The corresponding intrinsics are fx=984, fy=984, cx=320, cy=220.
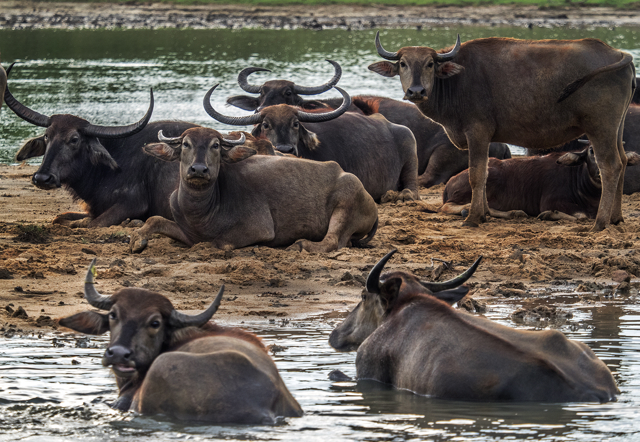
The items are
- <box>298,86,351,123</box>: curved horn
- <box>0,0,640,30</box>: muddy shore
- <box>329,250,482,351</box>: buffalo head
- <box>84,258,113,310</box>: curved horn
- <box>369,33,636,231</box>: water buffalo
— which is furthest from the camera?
<box>0,0,640,30</box>: muddy shore

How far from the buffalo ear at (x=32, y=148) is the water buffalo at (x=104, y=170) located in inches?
0.5

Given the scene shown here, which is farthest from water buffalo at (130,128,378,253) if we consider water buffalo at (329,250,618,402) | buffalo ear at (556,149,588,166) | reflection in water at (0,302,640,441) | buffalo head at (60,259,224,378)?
buffalo head at (60,259,224,378)

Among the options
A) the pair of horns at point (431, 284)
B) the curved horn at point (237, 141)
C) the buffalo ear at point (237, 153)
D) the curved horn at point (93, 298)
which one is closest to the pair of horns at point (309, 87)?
the curved horn at point (237, 141)

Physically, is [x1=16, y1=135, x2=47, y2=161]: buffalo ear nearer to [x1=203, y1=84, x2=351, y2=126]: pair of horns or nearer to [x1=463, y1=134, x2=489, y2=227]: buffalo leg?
[x1=203, y1=84, x2=351, y2=126]: pair of horns

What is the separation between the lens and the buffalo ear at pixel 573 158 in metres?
13.1

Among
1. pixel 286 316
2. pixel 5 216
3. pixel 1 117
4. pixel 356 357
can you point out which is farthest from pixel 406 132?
pixel 1 117

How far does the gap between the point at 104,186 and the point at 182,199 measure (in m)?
2.08

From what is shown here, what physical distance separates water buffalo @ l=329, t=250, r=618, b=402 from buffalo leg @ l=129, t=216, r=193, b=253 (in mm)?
4001

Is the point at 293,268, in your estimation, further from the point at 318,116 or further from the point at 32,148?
the point at 32,148

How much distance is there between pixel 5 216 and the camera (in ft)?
41.7

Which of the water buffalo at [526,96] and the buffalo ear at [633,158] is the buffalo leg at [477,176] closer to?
the water buffalo at [526,96]

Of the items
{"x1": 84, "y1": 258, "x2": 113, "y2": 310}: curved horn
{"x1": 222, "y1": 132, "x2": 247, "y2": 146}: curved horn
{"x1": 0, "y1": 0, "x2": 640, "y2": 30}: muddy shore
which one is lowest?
{"x1": 84, "y1": 258, "x2": 113, "y2": 310}: curved horn

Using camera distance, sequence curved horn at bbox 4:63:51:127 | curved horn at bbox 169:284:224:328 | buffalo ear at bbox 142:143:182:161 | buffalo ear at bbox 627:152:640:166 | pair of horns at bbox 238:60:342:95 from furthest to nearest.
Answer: pair of horns at bbox 238:60:342:95, buffalo ear at bbox 627:152:640:166, curved horn at bbox 4:63:51:127, buffalo ear at bbox 142:143:182:161, curved horn at bbox 169:284:224:328

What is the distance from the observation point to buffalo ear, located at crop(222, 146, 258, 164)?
10.5 m
